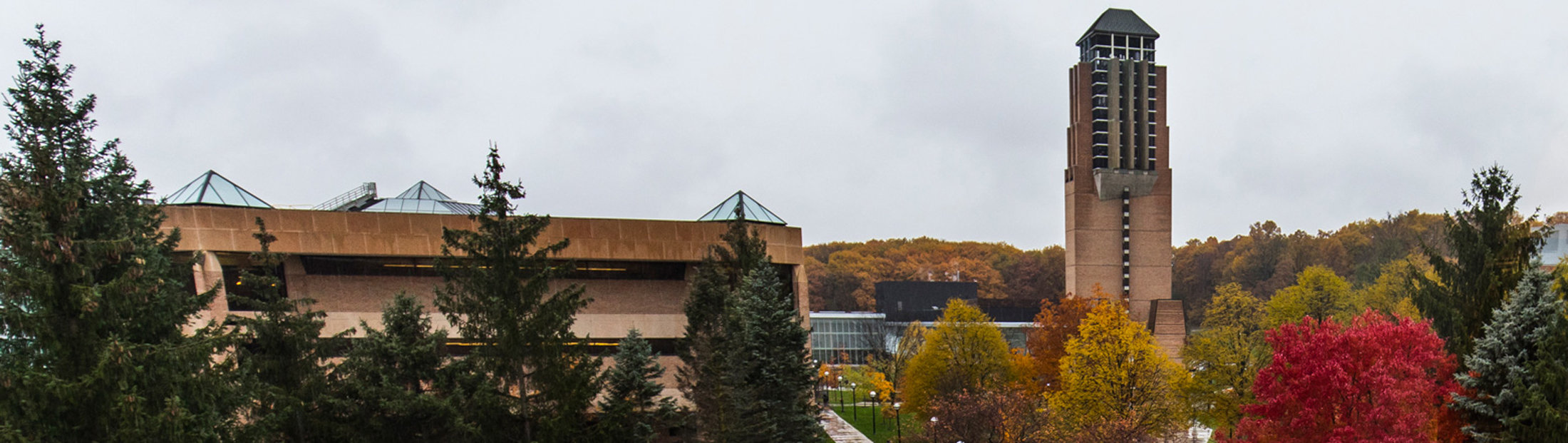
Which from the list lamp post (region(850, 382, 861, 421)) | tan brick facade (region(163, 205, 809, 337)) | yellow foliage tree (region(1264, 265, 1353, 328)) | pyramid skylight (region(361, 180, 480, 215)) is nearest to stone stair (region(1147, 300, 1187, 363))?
yellow foliage tree (region(1264, 265, 1353, 328))

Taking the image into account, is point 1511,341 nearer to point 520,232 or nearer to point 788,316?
point 788,316

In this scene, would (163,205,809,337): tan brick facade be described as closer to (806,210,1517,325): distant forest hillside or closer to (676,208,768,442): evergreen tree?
(676,208,768,442): evergreen tree

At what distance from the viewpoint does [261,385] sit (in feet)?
62.7

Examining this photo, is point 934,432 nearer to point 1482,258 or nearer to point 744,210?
point 744,210

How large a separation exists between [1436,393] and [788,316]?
1491 centimetres

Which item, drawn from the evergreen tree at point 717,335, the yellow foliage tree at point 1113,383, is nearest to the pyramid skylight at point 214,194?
the evergreen tree at point 717,335

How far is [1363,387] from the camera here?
68.0 feet

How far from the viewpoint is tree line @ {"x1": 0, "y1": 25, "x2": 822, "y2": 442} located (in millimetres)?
15336

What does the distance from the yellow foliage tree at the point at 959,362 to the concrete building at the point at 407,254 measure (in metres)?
6.32

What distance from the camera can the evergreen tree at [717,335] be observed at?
23.3 m

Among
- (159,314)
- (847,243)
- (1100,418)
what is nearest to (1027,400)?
(1100,418)

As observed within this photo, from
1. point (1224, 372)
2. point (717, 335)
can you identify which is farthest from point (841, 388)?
point (717, 335)

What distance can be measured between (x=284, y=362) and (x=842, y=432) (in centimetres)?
2381

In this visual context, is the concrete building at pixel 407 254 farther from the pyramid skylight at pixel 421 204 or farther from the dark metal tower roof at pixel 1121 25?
the dark metal tower roof at pixel 1121 25
